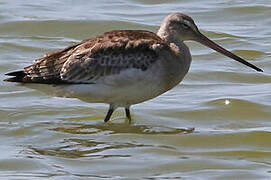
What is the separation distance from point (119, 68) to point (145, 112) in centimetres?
139

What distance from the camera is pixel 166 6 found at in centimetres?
2003

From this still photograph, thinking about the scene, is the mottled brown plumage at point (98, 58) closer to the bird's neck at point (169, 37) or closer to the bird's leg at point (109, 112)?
the bird's neck at point (169, 37)

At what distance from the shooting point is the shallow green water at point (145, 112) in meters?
11.1

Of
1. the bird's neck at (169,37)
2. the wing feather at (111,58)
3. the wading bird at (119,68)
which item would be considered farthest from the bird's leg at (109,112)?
the bird's neck at (169,37)

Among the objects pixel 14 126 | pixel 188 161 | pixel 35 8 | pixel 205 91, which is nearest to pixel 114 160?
pixel 188 161

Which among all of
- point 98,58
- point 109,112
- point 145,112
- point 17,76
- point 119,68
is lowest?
point 145,112

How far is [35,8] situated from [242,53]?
4.74 meters

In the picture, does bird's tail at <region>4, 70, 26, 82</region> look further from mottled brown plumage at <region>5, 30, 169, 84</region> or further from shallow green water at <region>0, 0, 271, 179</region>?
shallow green water at <region>0, 0, 271, 179</region>

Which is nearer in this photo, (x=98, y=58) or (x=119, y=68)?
(x=119, y=68)

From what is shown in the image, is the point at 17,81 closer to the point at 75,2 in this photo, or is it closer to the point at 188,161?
the point at 188,161

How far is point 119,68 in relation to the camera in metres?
12.6

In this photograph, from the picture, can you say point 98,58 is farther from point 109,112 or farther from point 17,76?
point 17,76

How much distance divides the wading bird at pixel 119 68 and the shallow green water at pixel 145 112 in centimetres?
36

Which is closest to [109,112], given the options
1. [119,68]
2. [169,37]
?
[119,68]
